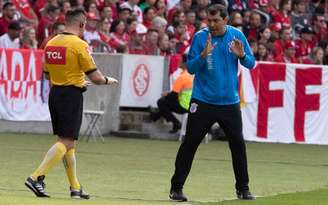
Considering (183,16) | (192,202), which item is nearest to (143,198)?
(192,202)

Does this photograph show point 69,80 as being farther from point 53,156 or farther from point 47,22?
point 47,22

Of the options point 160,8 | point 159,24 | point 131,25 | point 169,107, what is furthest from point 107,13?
point 169,107

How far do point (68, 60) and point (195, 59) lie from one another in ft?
4.54

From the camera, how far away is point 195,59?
12383 millimetres

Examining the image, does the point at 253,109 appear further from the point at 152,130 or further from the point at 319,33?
the point at 319,33

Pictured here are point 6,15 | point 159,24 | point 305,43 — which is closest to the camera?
point 6,15

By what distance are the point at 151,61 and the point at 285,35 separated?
Result: 16.1 feet

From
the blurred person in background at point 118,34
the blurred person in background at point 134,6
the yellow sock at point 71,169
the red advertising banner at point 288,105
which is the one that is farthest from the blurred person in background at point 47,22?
the yellow sock at point 71,169

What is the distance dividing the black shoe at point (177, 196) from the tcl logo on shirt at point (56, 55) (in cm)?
186

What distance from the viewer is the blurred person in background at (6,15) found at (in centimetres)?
2380

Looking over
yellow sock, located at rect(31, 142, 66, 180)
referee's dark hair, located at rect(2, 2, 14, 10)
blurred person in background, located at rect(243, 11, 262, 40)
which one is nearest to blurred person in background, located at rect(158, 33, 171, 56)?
blurred person in background, located at rect(243, 11, 262, 40)

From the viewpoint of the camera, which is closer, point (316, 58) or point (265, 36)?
point (316, 58)

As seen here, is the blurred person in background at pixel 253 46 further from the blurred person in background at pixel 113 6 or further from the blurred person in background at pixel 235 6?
the blurred person in background at pixel 113 6

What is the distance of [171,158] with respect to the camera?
18.6 meters
